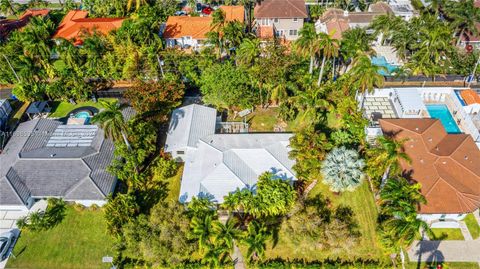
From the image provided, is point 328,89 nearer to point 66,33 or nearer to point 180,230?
point 180,230

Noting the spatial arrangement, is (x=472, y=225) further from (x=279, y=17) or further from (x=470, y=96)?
(x=279, y=17)

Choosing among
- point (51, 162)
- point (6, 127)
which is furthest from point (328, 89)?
point (6, 127)

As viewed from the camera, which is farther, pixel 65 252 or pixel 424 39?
pixel 424 39

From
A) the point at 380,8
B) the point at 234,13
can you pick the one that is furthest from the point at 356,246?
the point at 234,13

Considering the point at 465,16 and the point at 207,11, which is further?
the point at 207,11

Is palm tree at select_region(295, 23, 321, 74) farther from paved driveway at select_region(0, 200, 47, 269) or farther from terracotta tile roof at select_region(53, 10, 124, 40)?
paved driveway at select_region(0, 200, 47, 269)

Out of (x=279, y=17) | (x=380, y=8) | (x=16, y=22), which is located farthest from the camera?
(x=16, y=22)

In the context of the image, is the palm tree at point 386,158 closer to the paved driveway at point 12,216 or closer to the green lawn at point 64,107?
the paved driveway at point 12,216
